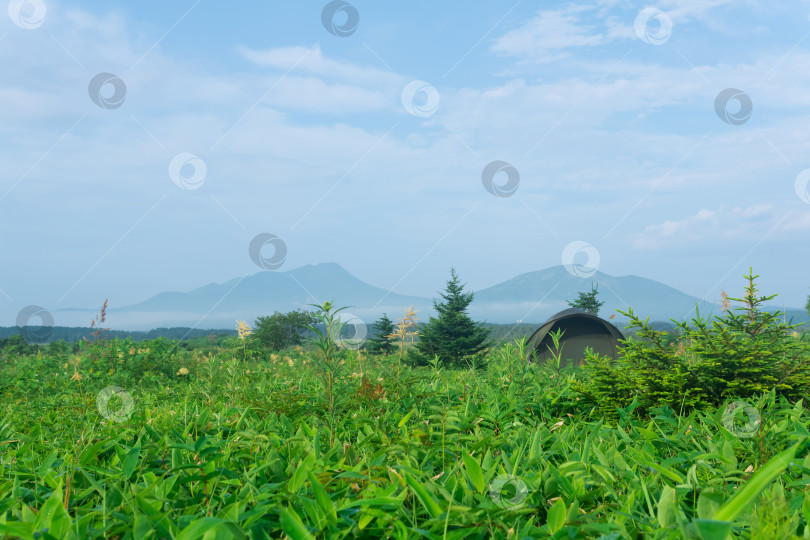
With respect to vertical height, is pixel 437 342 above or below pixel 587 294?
below

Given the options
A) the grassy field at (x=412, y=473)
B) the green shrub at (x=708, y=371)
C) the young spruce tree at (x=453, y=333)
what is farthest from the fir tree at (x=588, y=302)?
the grassy field at (x=412, y=473)

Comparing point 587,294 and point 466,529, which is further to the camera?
point 587,294

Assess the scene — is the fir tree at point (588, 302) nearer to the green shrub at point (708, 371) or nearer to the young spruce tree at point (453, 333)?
the young spruce tree at point (453, 333)

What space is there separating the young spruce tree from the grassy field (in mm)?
13600

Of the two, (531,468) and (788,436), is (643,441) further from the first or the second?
(531,468)

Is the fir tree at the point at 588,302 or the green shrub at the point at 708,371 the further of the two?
the fir tree at the point at 588,302

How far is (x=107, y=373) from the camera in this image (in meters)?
8.38

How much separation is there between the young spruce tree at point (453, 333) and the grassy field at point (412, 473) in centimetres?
1360

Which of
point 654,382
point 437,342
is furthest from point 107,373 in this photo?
point 437,342

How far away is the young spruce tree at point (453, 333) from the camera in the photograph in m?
17.9

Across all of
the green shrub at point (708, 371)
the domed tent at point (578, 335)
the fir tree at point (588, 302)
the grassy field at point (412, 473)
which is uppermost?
the fir tree at point (588, 302)

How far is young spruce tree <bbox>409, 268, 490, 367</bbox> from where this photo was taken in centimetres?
1791

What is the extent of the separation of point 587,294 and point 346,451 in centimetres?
2515

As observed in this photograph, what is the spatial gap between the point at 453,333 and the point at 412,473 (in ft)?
54.3
